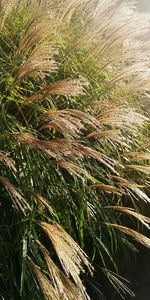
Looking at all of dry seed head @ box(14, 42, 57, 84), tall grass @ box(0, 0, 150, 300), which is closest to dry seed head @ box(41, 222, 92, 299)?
tall grass @ box(0, 0, 150, 300)

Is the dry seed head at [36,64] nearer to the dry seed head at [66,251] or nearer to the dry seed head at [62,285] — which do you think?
the dry seed head at [66,251]

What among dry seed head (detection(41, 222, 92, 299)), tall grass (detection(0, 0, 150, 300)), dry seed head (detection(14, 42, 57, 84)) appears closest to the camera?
dry seed head (detection(41, 222, 92, 299))

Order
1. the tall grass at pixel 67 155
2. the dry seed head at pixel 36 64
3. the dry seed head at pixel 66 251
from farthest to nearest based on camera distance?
the dry seed head at pixel 36 64 → the tall grass at pixel 67 155 → the dry seed head at pixel 66 251

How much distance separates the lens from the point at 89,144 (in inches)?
92.1

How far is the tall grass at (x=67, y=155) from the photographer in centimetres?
190

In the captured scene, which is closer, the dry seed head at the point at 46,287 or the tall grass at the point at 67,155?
the dry seed head at the point at 46,287

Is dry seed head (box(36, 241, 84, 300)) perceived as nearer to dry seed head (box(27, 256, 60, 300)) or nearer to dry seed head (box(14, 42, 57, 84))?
dry seed head (box(27, 256, 60, 300))

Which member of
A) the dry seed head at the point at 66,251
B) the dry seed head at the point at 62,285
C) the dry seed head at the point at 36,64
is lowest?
the dry seed head at the point at 62,285

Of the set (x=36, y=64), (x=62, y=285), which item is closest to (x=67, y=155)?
(x=36, y=64)

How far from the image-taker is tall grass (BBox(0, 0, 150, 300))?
1896 millimetres

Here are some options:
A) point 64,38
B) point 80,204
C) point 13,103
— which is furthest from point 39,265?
point 64,38

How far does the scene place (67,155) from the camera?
6.72ft

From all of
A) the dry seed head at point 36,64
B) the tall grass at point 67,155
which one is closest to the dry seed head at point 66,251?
the tall grass at point 67,155

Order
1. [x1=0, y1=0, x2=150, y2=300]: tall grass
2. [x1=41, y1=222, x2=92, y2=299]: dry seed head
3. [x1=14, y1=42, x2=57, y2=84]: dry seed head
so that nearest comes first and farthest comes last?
[x1=41, y1=222, x2=92, y2=299]: dry seed head
[x1=0, y1=0, x2=150, y2=300]: tall grass
[x1=14, y1=42, x2=57, y2=84]: dry seed head
